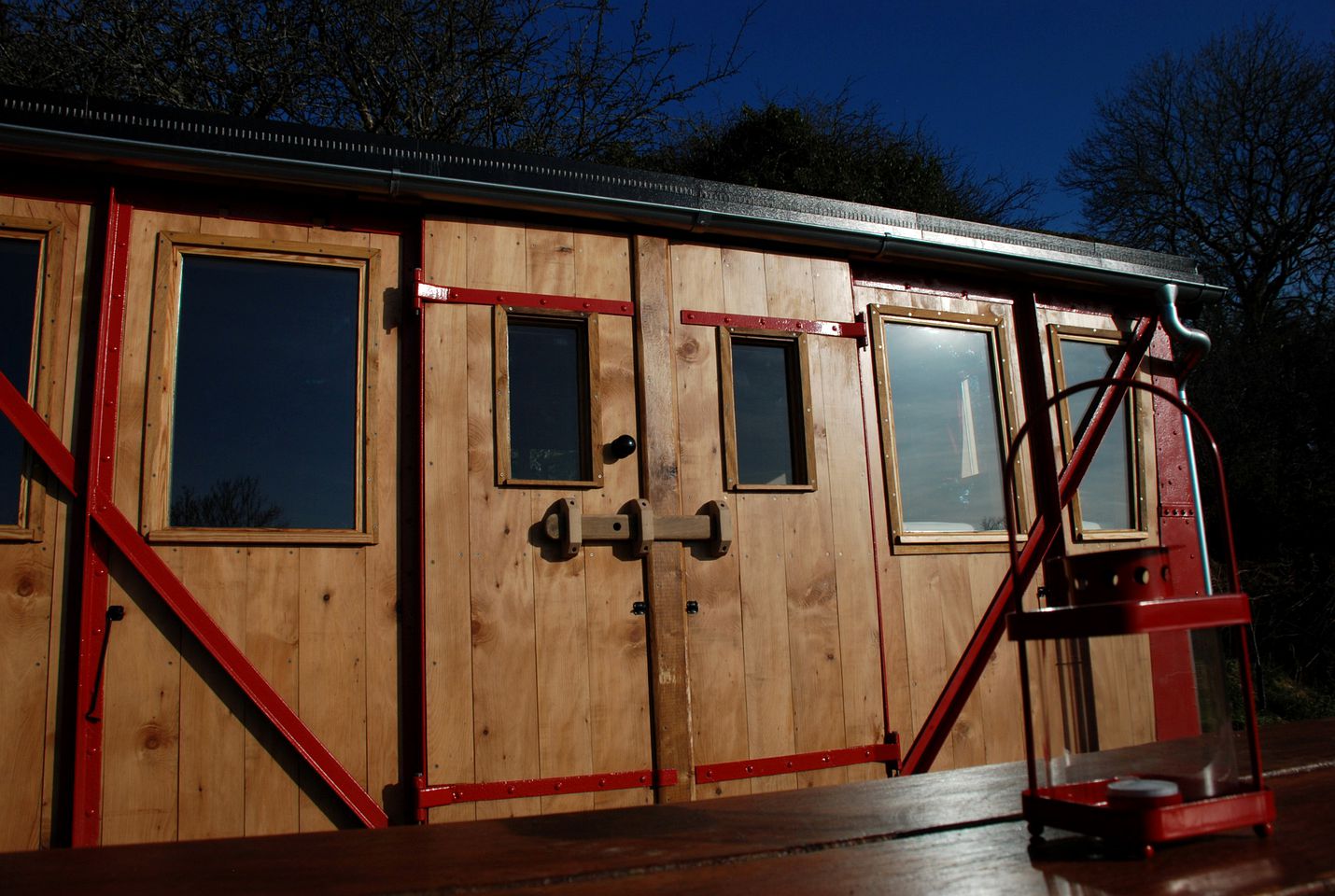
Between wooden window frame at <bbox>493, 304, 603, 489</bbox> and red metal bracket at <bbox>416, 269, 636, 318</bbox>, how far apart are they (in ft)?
0.07

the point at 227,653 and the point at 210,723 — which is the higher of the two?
the point at 227,653

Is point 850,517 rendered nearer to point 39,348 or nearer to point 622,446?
point 622,446

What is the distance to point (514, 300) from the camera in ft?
13.2

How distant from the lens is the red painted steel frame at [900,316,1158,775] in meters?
4.39

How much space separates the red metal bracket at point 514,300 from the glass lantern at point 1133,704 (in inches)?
117

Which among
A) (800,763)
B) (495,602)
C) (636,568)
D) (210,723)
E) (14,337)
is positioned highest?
(14,337)

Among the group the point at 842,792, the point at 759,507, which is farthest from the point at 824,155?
the point at 842,792

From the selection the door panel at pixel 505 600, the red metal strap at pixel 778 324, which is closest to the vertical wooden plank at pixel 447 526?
the door panel at pixel 505 600

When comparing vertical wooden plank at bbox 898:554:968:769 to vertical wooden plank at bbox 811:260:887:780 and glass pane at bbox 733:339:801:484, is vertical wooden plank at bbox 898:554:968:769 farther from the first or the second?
glass pane at bbox 733:339:801:484

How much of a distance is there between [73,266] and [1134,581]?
364 cm

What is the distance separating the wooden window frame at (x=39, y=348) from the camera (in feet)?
10.9

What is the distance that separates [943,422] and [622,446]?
1679 mm

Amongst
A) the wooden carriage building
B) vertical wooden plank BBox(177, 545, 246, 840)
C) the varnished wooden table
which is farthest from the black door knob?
the varnished wooden table

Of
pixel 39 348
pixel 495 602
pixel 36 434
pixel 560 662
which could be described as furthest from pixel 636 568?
pixel 39 348
